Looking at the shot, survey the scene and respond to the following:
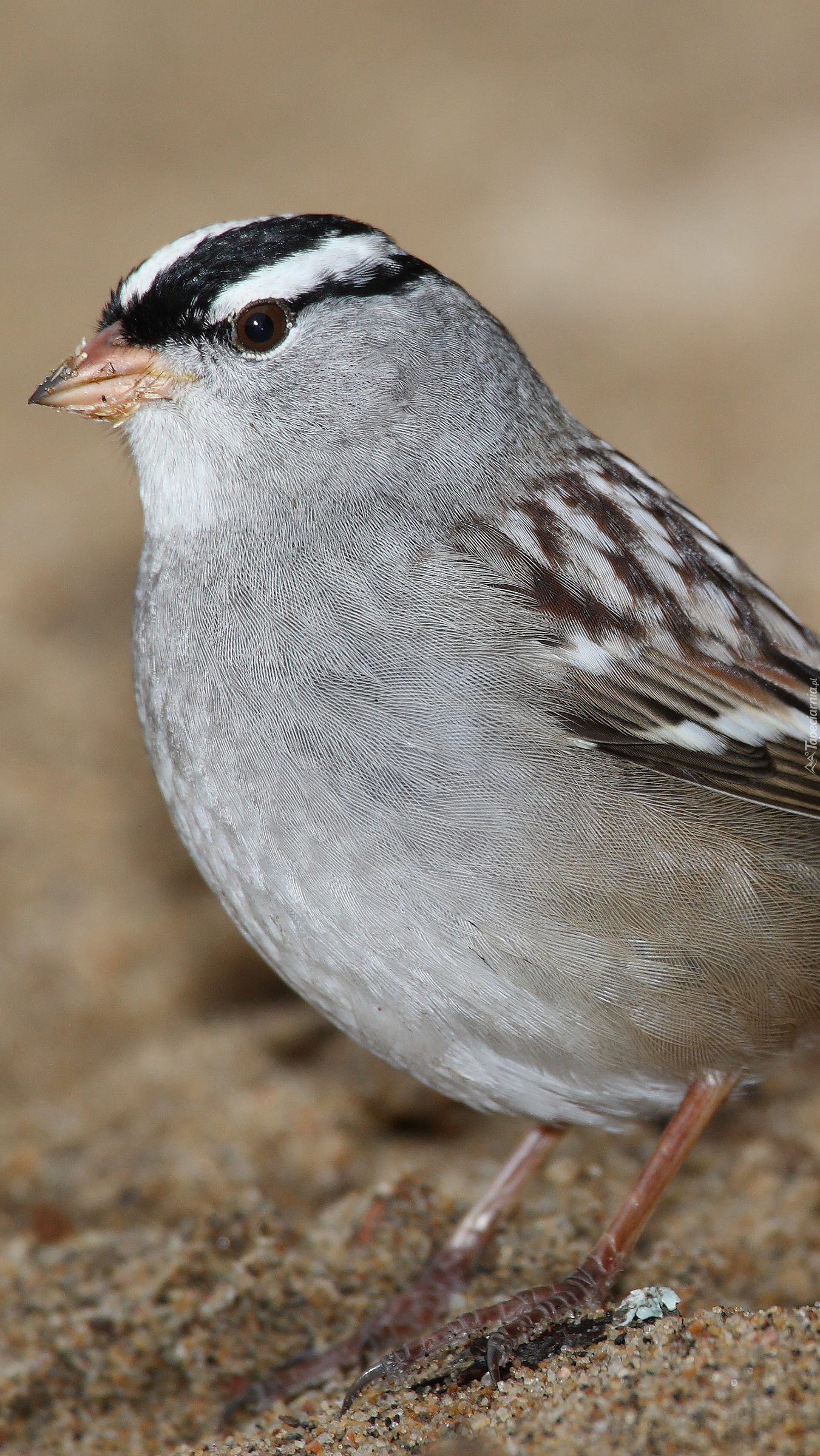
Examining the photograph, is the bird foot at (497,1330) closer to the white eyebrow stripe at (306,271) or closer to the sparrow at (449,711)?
the sparrow at (449,711)

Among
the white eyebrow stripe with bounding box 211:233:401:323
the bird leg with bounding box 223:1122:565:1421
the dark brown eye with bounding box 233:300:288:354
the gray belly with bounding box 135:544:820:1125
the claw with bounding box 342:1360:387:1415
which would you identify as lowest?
the bird leg with bounding box 223:1122:565:1421

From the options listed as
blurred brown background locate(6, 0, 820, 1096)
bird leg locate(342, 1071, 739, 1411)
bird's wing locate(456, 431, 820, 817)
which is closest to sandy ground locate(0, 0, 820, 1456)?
blurred brown background locate(6, 0, 820, 1096)

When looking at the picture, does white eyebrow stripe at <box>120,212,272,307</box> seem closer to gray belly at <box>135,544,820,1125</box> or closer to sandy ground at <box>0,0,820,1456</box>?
sandy ground at <box>0,0,820,1456</box>

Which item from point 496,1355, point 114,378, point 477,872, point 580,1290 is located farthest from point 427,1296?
point 114,378

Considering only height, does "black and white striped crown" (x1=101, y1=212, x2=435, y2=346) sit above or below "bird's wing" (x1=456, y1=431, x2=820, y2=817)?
above

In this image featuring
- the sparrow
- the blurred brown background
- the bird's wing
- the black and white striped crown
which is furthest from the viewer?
the blurred brown background

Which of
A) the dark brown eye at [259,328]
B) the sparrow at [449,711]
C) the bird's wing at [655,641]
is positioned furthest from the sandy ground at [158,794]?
the bird's wing at [655,641]
